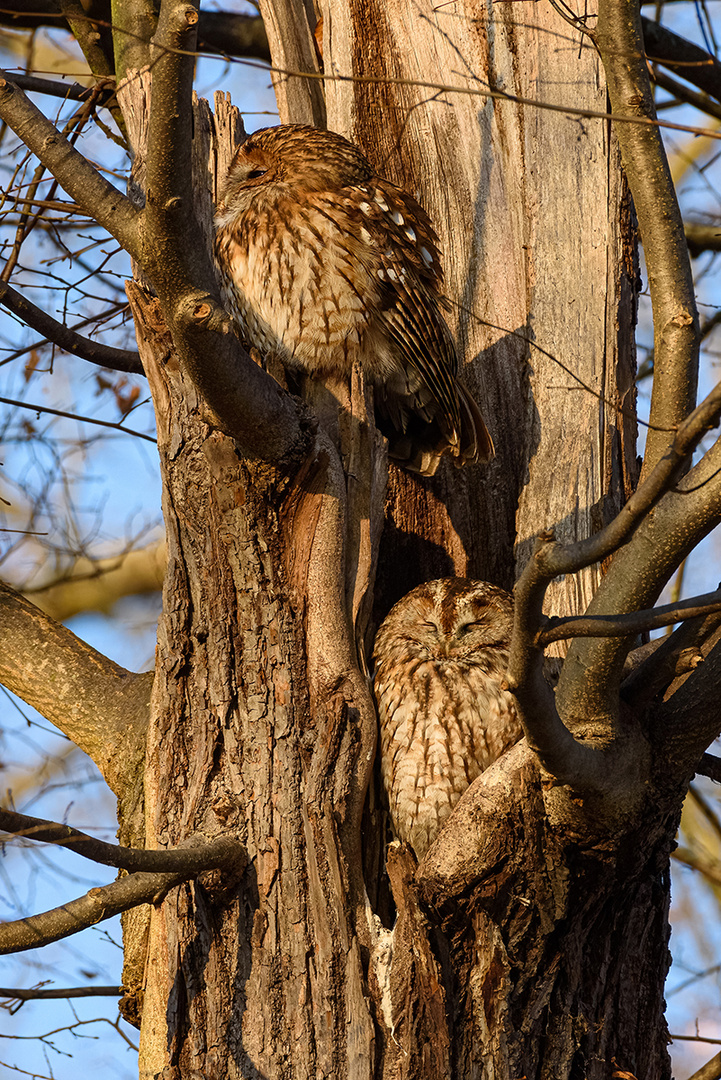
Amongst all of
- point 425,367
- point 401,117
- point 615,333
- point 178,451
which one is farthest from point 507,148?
point 178,451

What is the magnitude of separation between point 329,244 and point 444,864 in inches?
72.0

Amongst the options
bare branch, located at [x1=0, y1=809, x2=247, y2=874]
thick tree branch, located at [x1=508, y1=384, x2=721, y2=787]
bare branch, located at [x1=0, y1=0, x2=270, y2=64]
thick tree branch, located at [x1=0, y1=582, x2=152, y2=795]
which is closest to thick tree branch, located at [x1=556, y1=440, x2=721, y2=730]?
thick tree branch, located at [x1=508, y1=384, x2=721, y2=787]

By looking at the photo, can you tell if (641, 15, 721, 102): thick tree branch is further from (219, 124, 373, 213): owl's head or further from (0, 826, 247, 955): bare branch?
(0, 826, 247, 955): bare branch

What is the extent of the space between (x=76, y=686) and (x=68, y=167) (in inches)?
57.1

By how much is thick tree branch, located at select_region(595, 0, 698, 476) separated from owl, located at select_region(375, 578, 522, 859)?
100 cm

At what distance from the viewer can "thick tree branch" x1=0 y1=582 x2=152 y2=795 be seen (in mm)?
2891

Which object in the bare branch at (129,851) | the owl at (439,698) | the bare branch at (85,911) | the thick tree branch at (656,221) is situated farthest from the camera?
the owl at (439,698)

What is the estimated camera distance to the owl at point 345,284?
3.13 m

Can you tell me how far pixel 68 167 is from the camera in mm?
2229

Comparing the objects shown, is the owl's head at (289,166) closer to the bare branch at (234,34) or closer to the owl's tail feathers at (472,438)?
the owl's tail feathers at (472,438)

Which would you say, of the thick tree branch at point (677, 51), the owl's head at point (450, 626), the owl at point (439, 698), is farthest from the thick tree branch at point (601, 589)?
the thick tree branch at point (677, 51)

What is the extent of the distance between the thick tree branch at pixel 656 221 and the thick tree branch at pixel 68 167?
103 cm

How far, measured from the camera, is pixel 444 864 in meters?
2.34

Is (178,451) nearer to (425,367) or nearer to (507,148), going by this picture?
(425,367)
